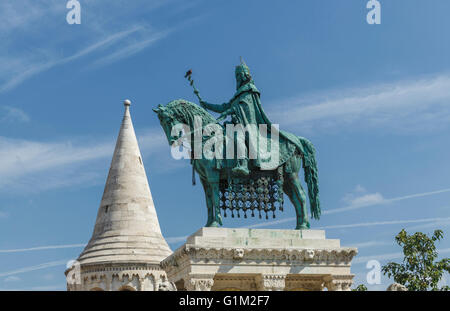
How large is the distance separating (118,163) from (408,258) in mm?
14670

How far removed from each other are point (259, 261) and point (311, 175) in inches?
124

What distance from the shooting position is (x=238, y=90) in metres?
19.7

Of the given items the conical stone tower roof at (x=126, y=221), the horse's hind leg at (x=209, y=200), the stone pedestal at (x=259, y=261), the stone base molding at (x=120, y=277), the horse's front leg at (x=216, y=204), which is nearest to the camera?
the stone pedestal at (x=259, y=261)

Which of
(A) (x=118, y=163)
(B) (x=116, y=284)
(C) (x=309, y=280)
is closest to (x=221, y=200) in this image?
(C) (x=309, y=280)

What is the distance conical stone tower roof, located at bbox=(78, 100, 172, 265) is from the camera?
34.0m

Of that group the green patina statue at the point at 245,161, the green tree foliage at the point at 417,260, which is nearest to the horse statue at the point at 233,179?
the green patina statue at the point at 245,161

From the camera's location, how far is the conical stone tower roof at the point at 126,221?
3397cm

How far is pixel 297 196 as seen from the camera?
1920cm

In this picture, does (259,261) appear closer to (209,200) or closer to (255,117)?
(209,200)

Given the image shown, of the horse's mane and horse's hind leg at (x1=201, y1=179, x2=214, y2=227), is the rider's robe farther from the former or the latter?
horse's hind leg at (x1=201, y1=179, x2=214, y2=227)

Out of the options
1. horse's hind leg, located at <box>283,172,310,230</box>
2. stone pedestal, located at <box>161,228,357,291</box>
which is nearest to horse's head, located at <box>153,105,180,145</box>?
stone pedestal, located at <box>161,228,357,291</box>

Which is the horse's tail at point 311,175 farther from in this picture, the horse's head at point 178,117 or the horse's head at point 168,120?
the horse's head at point 168,120

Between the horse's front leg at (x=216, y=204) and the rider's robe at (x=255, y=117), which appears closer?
the horse's front leg at (x=216, y=204)
